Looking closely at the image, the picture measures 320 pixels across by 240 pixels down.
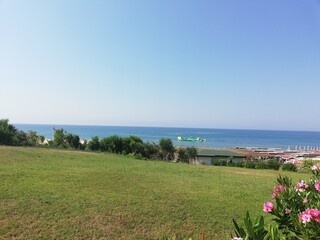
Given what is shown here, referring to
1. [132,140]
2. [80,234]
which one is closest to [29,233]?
[80,234]

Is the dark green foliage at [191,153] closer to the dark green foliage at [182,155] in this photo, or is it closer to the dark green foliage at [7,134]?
the dark green foliage at [182,155]

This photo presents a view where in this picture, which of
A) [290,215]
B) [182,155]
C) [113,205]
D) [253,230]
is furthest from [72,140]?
[253,230]

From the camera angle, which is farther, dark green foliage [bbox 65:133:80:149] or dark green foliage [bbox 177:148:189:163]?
dark green foliage [bbox 177:148:189:163]

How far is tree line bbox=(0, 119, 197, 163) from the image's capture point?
2116 cm

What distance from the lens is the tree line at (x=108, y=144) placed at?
21164mm

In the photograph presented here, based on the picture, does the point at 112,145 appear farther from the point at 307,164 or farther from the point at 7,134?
the point at 307,164

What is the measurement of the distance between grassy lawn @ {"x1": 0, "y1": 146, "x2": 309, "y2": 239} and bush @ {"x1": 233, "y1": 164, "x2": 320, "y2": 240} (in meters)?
1.89

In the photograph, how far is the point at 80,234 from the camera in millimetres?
4625

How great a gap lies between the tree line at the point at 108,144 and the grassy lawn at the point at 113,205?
39.5 feet

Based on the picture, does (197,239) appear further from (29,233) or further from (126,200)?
(29,233)

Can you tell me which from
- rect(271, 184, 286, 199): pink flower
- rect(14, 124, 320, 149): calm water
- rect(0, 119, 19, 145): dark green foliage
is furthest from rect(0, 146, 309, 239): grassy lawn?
rect(14, 124, 320, 149): calm water

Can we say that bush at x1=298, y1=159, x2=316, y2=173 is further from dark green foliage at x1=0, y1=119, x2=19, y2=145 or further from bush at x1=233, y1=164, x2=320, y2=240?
dark green foliage at x1=0, y1=119, x2=19, y2=145

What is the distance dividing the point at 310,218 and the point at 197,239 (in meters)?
3.23

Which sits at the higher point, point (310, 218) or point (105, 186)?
point (310, 218)
